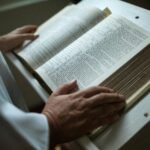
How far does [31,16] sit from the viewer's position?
138cm

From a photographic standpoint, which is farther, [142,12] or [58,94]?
[142,12]

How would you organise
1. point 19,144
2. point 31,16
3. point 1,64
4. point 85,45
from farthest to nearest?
point 31,16, point 1,64, point 85,45, point 19,144

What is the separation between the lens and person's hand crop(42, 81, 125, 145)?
563 mm

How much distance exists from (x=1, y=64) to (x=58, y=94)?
27cm

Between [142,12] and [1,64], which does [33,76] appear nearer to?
[1,64]

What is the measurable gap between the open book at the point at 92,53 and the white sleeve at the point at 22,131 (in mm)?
117

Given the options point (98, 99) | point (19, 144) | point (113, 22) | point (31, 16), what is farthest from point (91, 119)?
point (31, 16)

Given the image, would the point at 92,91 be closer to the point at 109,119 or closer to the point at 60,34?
the point at 109,119

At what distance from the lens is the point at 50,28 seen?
2.78 ft

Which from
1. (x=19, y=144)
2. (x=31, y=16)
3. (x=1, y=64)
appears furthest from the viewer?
(x=31, y=16)

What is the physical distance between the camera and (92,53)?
2.27 ft

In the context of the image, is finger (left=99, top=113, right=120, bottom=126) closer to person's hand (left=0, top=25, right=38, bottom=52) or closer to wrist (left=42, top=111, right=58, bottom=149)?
wrist (left=42, top=111, right=58, bottom=149)

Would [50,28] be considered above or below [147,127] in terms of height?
above

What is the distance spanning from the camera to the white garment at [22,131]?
550mm
